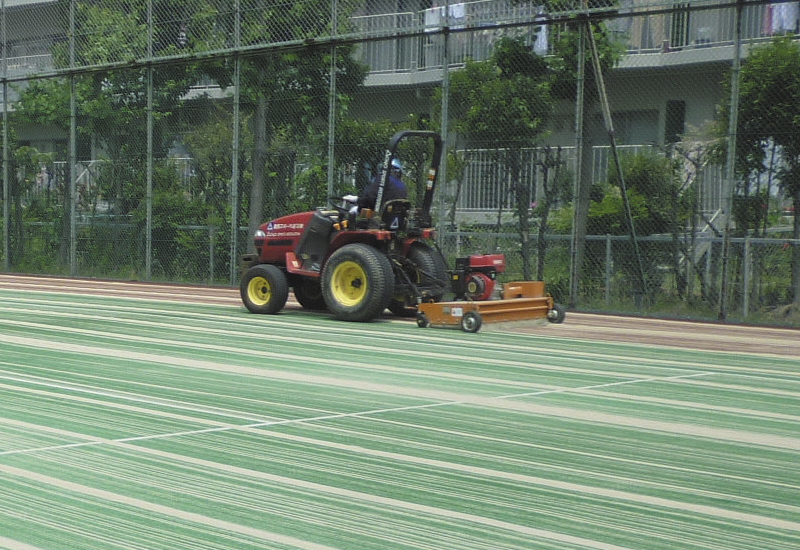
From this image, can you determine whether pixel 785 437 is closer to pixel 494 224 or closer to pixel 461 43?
pixel 494 224

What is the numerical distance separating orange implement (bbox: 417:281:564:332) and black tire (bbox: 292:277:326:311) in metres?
2.39

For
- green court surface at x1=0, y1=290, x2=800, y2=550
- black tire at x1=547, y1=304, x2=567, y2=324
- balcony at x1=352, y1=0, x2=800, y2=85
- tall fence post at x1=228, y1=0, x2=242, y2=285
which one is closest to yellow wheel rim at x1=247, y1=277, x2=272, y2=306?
black tire at x1=547, y1=304, x2=567, y2=324

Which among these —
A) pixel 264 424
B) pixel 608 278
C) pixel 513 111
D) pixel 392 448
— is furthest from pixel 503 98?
pixel 392 448

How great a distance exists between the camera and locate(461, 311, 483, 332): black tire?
39.8 feet

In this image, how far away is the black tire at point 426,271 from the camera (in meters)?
13.2

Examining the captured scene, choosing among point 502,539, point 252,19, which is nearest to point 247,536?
point 502,539

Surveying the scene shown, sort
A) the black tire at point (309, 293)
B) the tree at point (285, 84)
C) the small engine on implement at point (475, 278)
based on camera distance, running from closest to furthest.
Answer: the small engine on implement at point (475, 278) → the black tire at point (309, 293) → the tree at point (285, 84)

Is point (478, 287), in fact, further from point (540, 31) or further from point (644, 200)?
point (540, 31)

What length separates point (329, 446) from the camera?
19.6 feet

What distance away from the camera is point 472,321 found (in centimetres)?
1215

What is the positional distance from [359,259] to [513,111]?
4.25 meters

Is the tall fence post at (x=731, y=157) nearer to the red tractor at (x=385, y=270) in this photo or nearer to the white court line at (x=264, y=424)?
the red tractor at (x=385, y=270)

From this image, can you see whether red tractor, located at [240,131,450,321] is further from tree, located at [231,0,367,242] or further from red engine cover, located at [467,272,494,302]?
tree, located at [231,0,367,242]

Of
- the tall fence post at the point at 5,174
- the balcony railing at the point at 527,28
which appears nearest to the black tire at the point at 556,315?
the balcony railing at the point at 527,28
